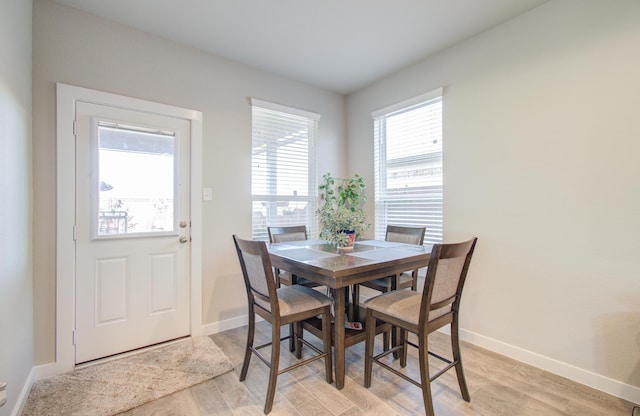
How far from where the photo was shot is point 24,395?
5.78 ft

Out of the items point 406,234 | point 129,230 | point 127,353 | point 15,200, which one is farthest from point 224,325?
point 406,234

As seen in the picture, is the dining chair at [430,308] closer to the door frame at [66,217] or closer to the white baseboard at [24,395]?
the white baseboard at [24,395]

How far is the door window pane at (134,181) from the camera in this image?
2.30 m

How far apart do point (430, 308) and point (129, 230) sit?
2309 mm

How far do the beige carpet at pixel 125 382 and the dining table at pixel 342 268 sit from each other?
87cm

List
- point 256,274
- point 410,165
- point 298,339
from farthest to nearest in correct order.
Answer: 1. point 410,165
2. point 298,339
3. point 256,274

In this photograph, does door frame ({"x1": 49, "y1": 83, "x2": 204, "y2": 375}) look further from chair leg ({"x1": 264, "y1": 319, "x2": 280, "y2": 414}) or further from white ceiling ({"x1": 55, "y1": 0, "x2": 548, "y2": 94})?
chair leg ({"x1": 264, "y1": 319, "x2": 280, "y2": 414})

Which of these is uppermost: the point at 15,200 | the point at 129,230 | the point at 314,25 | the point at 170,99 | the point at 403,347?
the point at 314,25

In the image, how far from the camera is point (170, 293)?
257 centimetres

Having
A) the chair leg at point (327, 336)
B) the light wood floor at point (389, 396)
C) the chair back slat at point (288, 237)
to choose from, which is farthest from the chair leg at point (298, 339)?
the chair back slat at point (288, 237)

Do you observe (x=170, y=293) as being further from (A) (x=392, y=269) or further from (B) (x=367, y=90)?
(B) (x=367, y=90)

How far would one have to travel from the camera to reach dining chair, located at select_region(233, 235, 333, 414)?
167cm

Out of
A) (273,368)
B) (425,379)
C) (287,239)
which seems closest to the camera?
(425,379)

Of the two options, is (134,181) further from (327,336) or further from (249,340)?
(327,336)
